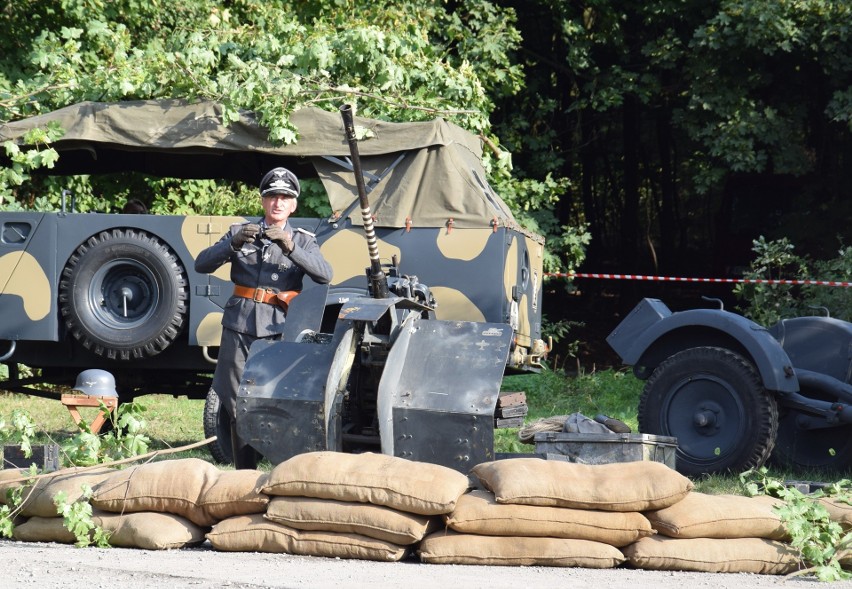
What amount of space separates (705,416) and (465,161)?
3038 millimetres

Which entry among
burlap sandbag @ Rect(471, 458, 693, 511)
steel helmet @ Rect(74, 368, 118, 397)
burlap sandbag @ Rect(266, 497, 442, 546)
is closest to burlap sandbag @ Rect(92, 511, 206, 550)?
burlap sandbag @ Rect(266, 497, 442, 546)

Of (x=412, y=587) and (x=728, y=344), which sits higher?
(x=728, y=344)

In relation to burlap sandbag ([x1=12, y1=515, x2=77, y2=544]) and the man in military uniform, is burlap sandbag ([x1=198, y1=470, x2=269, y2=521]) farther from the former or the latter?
the man in military uniform

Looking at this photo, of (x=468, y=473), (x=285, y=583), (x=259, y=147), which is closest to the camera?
(x=285, y=583)

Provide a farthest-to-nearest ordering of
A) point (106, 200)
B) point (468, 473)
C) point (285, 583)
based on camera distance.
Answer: point (106, 200) < point (468, 473) < point (285, 583)

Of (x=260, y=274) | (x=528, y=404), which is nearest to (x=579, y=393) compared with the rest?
(x=528, y=404)

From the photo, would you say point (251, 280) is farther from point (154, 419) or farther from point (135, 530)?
point (154, 419)

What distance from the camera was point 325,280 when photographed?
6.65m

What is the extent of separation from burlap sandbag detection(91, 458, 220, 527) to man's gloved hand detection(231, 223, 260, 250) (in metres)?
1.47

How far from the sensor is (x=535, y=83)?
1731 centimetres

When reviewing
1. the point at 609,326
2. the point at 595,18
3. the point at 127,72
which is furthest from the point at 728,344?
the point at 609,326

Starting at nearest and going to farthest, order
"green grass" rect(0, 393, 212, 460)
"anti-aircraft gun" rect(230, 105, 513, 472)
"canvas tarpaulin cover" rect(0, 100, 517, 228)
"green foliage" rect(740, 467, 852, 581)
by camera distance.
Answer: "green foliage" rect(740, 467, 852, 581) < "anti-aircraft gun" rect(230, 105, 513, 472) < "canvas tarpaulin cover" rect(0, 100, 517, 228) < "green grass" rect(0, 393, 212, 460)

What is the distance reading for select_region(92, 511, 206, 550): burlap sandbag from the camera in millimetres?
5035

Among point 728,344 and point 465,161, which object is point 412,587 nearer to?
point 728,344
